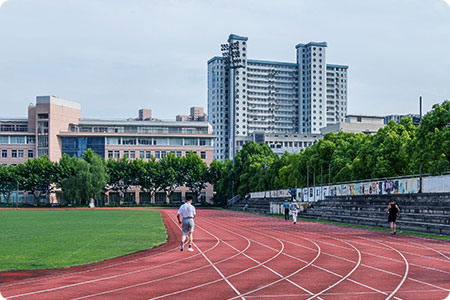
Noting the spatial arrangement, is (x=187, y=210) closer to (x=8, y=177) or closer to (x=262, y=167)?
(x=262, y=167)

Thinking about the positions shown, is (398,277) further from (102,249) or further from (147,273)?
(102,249)

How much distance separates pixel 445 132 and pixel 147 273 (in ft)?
102

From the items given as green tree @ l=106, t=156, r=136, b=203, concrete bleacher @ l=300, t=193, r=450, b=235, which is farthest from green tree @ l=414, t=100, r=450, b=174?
green tree @ l=106, t=156, r=136, b=203

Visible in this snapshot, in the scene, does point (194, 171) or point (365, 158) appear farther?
point (194, 171)

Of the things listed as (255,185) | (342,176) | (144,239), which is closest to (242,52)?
(255,185)

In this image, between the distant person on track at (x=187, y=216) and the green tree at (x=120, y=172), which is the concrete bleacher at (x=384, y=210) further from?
the green tree at (x=120, y=172)

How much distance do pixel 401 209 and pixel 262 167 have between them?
55676 millimetres

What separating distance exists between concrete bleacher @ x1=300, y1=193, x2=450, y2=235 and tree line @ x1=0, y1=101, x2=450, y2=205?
5212 mm

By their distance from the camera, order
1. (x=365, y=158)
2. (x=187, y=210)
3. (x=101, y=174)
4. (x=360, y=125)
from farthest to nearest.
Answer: (x=360, y=125)
(x=101, y=174)
(x=365, y=158)
(x=187, y=210)

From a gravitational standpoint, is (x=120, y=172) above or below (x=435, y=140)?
below

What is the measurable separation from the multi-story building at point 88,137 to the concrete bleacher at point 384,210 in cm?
7345

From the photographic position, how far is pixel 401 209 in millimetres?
33719

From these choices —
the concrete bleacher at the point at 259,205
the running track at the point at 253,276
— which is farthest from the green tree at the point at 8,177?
the running track at the point at 253,276

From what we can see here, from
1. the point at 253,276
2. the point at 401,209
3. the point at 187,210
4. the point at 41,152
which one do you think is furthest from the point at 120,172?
the point at 253,276
